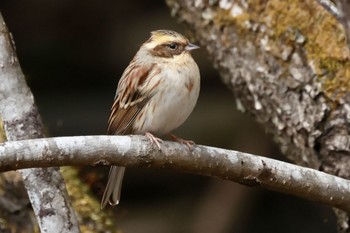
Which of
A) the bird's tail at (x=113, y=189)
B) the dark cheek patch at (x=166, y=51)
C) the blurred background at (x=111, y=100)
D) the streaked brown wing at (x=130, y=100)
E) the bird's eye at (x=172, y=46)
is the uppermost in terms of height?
the bird's eye at (x=172, y=46)

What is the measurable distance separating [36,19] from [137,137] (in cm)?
254

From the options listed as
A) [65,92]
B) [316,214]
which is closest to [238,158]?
[316,214]

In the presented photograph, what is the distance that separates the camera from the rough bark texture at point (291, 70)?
11.0 feet

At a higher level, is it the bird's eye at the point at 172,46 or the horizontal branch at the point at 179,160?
the bird's eye at the point at 172,46

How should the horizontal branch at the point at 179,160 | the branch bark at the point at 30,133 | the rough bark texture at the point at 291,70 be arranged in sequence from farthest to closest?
the rough bark texture at the point at 291,70, the branch bark at the point at 30,133, the horizontal branch at the point at 179,160

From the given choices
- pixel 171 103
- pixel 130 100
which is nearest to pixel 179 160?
pixel 171 103

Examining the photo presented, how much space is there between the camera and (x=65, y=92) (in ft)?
16.3

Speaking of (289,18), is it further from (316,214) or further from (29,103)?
(316,214)

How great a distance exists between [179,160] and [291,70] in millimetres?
931

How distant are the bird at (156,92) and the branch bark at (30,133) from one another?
240 mm

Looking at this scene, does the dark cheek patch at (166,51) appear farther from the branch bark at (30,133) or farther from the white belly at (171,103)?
the branch bark at (30,133)

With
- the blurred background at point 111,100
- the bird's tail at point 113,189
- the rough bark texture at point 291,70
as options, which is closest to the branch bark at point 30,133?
the bird's tail at point 113,189

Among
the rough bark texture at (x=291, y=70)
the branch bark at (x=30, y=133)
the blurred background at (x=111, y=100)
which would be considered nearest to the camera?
the branch bark at (x=30, y=133)

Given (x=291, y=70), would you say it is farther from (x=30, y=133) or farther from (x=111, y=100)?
(x=111, y=100)
